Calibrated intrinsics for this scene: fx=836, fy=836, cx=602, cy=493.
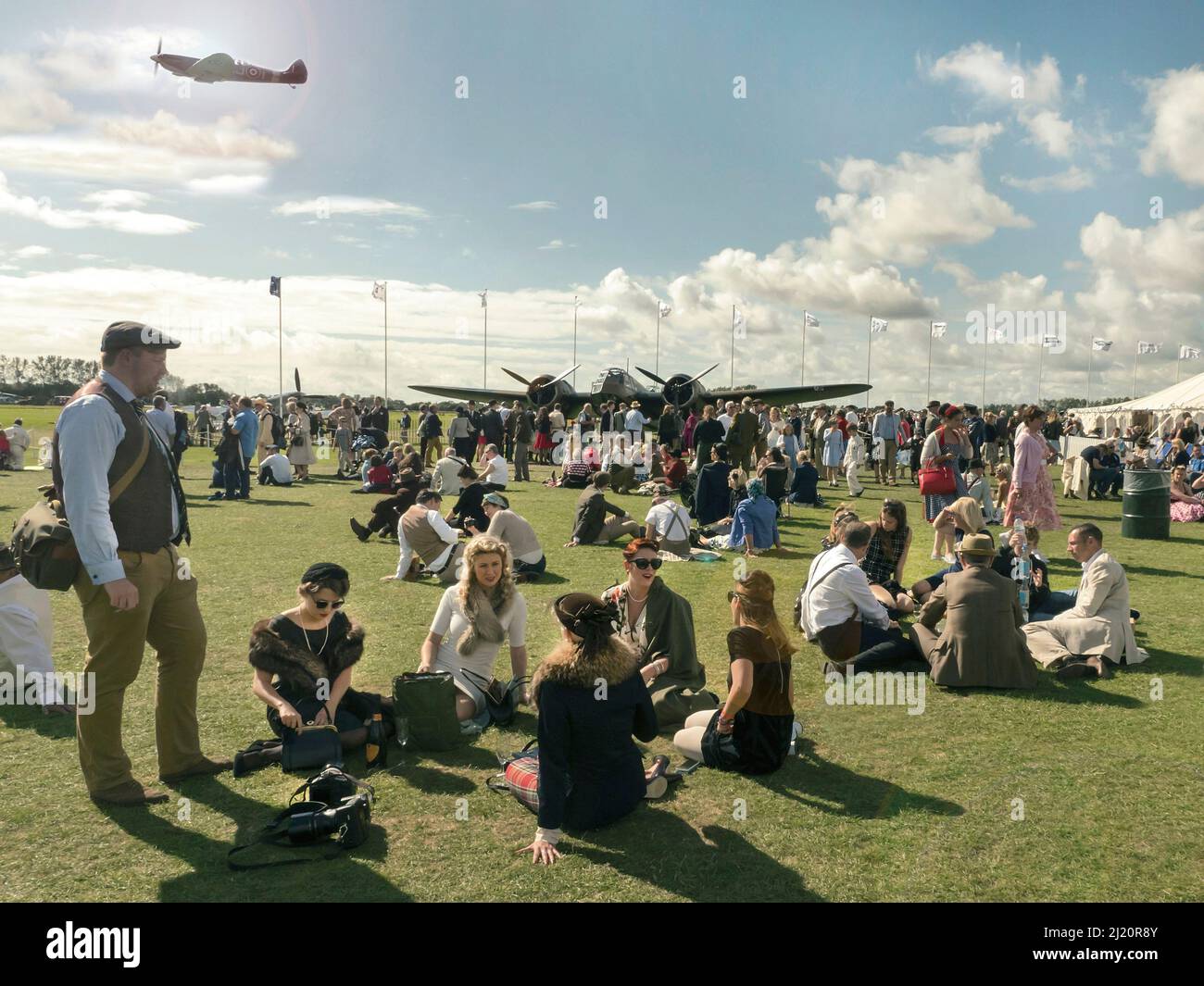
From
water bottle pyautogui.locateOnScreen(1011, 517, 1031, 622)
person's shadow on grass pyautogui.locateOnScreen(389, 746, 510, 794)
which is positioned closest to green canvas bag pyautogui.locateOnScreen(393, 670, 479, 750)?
person's shadow on grass pyautogui.locateOnScreen(389, 746, 510, 794)

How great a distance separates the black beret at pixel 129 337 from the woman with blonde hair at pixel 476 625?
2.41 meters

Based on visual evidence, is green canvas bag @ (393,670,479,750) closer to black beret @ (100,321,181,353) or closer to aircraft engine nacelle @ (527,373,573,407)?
black beret @ (100,321,181,353)

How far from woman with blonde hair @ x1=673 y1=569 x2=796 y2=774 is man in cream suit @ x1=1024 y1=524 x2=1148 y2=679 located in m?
3.34

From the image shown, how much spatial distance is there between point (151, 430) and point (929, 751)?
498cm

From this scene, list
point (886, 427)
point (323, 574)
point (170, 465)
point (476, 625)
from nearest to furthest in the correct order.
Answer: point (170, 465)
point (323, 574)
point (476, 625)
point (886, 427)

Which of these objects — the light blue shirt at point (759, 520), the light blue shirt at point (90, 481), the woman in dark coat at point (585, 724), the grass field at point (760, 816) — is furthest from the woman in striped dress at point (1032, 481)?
the light blue shirt at point (90, 481)

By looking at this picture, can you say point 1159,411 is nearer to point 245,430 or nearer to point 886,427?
point 886,427

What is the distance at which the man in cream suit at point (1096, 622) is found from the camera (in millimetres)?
7023

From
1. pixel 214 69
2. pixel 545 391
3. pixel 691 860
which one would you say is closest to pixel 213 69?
pixel 214 69

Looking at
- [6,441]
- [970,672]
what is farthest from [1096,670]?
[6,441]

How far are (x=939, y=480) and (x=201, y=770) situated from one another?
34.9ft

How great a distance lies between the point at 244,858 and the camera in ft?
Answer: 13.0

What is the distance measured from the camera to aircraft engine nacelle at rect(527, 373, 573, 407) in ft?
108
